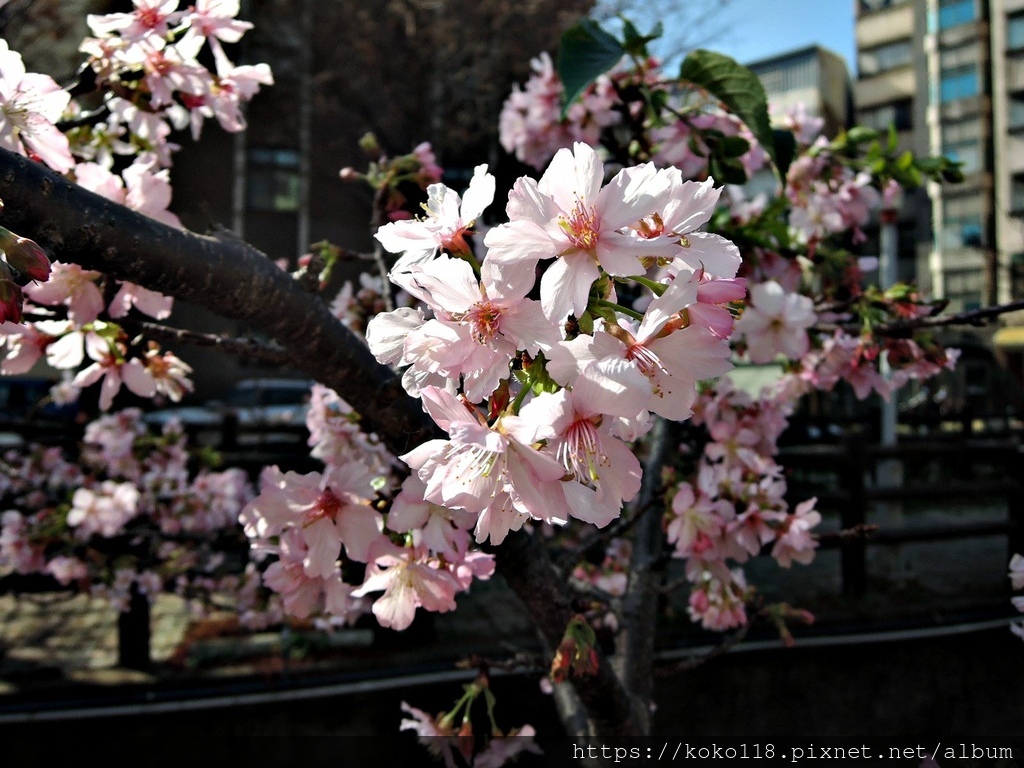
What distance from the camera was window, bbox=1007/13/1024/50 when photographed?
22875 mm

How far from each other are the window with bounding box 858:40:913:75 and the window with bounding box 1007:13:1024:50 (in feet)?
12.1

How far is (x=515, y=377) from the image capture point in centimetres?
70

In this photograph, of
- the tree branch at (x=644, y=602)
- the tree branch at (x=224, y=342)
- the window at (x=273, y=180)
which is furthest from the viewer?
the window at (x=273, y=180)

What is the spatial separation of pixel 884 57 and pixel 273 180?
78.6ft

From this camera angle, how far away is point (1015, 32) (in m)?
22.9

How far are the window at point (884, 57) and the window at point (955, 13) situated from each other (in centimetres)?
190

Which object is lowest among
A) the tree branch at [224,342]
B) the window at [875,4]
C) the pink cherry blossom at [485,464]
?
the pink cherry blossom at [485,464]

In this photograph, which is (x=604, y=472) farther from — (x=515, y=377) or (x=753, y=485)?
(x=753, y=485)

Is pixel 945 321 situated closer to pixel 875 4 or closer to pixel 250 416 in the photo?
pixel 250 416

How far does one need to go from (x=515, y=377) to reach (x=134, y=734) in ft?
8.79

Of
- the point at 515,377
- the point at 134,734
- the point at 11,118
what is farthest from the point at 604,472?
the point at 134,734

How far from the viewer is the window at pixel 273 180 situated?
48.0 ft

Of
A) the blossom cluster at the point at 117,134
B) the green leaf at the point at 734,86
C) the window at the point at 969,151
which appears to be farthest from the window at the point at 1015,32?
the blossom cluster at the point at 117,134

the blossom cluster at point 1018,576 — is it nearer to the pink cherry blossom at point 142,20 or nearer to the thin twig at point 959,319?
the thin twig at point 959,319
